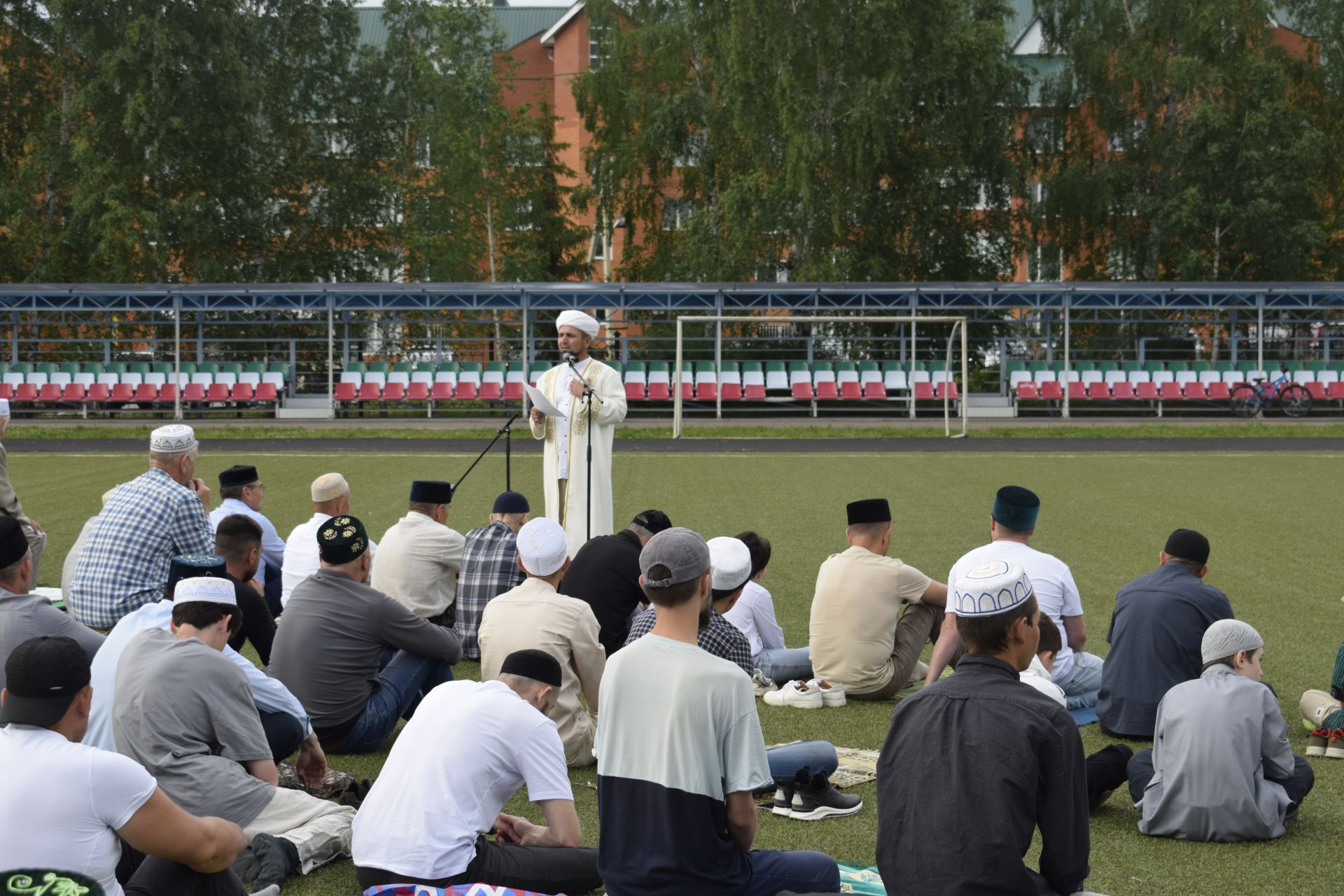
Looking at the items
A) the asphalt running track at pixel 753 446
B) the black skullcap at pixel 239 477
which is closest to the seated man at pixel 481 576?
the black skullcap at pixel 239 477

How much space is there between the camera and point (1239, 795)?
17.9 ft

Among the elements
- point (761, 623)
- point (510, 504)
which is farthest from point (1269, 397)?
point (510, 504)

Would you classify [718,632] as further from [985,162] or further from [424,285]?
[985,162]

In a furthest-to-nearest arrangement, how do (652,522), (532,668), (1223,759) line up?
(652,522) < (1223,759) < (532,668)

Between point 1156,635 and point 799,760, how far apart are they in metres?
1.94

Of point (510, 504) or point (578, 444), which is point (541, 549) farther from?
point (578, 444)

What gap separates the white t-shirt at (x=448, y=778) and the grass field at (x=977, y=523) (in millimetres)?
939

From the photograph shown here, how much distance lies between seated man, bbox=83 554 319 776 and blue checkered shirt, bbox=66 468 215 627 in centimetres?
158

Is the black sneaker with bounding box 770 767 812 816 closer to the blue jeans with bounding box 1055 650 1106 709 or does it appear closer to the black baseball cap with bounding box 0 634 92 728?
the blue jeans with bounding box 1055 650 1106 709

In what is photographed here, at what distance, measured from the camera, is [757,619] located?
8555 mm

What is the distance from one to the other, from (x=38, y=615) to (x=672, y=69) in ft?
134

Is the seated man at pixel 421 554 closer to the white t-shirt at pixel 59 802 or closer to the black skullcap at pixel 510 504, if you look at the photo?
the black skullcap at pixel 510 504

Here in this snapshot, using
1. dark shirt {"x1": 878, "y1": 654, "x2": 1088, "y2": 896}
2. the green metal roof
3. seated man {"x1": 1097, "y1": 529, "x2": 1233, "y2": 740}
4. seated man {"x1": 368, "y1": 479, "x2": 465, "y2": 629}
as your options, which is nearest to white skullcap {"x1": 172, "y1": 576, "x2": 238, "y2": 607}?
dark shirt {"x1": 878, "y1": 654, "x2": 1088, "y2": 896}

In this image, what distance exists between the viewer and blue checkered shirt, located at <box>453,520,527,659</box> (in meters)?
7.98
